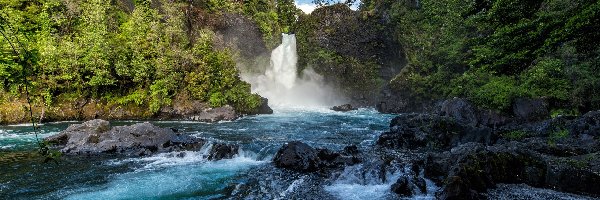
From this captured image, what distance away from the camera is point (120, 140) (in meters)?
19.3

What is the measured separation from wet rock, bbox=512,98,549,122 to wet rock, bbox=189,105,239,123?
23.2 meters

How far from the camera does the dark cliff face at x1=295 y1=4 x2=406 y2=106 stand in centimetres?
5641

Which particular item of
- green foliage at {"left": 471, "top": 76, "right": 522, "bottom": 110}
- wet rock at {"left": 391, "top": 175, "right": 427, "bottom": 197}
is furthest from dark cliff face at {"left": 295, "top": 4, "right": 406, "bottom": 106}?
wet rock at {"left": 391, "top": 175, "right": 427, "bottom": 197}

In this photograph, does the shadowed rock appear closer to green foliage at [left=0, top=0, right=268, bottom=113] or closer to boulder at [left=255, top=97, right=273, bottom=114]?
green foliage at [left=0, top=0, right=268, bottom=113]

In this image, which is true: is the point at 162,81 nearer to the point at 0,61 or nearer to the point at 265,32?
the point at 0,61

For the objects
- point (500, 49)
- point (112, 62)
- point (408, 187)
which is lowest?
point (408, 187)

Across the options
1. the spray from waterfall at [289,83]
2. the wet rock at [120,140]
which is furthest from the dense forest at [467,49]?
the wet rock at [120,140]

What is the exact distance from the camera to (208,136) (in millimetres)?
23219

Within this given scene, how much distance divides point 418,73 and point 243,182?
34.8 m

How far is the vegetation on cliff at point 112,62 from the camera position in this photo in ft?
95.9

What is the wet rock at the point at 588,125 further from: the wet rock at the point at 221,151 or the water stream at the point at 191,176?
the wet rock at the point at 221,151

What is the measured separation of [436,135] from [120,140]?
17638 mm

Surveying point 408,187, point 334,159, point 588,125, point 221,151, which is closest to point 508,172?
point 408,187

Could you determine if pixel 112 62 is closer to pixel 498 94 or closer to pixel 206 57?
pixel 206 57
